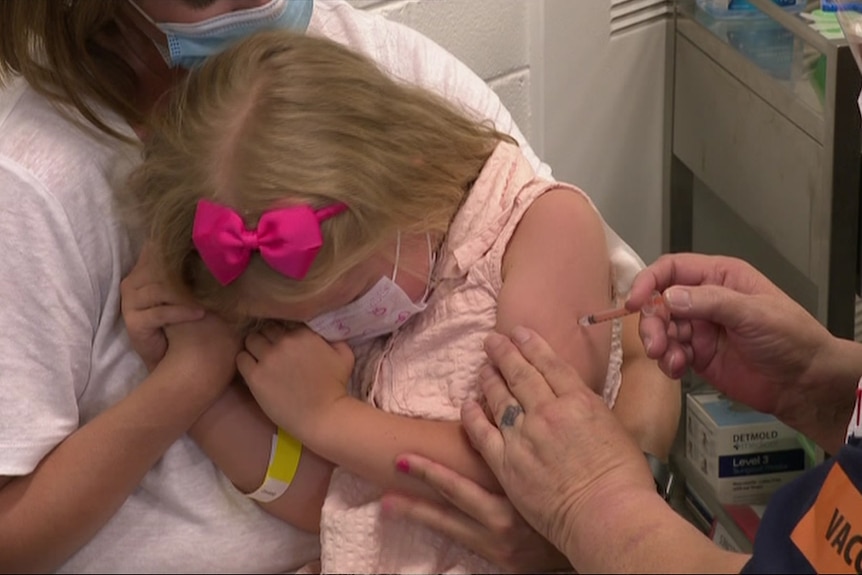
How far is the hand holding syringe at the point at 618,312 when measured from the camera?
1.22m

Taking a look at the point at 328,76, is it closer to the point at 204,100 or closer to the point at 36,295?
the point at 204,100

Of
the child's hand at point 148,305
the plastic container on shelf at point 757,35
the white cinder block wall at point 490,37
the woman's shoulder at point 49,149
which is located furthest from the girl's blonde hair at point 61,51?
the plastic container on shelf at point 757,35

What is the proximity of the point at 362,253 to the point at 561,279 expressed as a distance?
19cm

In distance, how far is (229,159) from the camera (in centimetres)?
118

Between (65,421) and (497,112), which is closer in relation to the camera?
(65,421)

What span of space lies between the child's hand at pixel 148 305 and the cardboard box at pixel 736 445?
25.7 inches

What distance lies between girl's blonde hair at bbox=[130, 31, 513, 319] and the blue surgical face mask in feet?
0.11

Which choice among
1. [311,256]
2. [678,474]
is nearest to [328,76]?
[311,256]

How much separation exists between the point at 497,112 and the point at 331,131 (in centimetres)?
31

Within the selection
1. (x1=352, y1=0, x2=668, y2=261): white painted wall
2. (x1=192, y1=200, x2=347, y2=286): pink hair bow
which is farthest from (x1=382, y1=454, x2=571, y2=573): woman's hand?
(x1=352, y1=0, x2=668, y2=261): white painted wall

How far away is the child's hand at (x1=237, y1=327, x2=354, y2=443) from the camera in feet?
4.11

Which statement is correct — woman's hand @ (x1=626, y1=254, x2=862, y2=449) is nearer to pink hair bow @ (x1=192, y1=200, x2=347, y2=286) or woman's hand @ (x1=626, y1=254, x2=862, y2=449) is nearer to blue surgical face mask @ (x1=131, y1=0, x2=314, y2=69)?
pink hair bow @ (x1=192, y1=200, x2=347, y2=286)

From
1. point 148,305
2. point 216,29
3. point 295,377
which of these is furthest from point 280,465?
point 216,29

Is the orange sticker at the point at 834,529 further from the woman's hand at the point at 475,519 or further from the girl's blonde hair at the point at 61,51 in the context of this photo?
the girl's blonde hair at the point at 61,51
